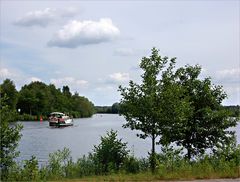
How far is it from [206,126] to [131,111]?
4612mm

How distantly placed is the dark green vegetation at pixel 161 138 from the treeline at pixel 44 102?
8489 centimetres

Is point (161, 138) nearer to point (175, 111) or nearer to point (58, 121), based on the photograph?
point (175, 111)

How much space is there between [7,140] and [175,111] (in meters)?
6.69

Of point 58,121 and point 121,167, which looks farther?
point 58,121

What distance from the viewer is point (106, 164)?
16828 mm

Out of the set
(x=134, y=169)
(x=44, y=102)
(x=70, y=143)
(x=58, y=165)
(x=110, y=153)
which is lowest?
(x=70, y=143)

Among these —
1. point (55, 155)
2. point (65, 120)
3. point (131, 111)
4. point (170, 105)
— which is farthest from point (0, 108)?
point (65, 120)

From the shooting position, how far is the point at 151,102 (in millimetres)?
15422

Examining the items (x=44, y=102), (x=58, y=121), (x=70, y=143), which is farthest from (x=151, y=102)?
(x=44, y=102)

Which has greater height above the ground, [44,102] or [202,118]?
[44,102]

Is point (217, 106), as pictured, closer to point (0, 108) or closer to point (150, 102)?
point (150, 102)

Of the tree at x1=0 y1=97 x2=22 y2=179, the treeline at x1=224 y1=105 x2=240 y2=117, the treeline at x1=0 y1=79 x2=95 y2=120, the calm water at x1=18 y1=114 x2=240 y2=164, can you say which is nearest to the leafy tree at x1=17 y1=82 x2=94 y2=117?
the treeline at x1=0 y1=79 x2=95 y2=120

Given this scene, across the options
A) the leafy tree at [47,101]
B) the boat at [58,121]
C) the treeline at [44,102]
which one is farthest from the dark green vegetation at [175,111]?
the leafy tree at [47,101]

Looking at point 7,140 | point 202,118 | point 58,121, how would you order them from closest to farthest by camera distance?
point 7,140
point 202,118
point 58,121
